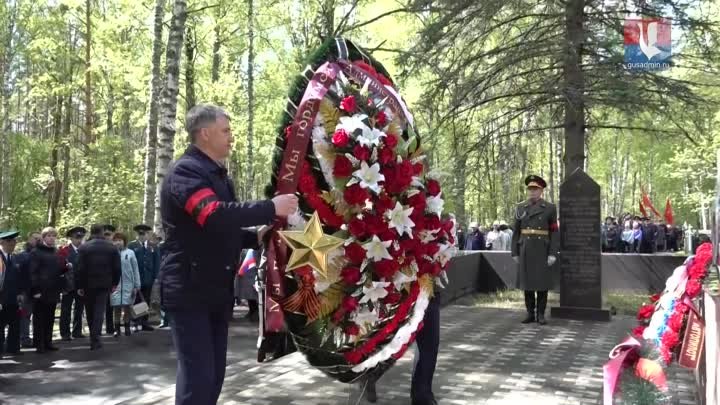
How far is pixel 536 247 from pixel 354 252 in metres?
6.14

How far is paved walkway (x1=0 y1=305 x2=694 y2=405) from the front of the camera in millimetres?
5520

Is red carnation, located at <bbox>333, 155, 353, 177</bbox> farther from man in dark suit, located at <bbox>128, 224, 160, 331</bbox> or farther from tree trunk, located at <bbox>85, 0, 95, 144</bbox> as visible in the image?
tree trunk, located at <bbox>85, 0, 95, 144</bbox>

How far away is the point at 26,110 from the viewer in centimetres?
3228

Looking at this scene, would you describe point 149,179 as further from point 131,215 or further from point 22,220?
point 22,220

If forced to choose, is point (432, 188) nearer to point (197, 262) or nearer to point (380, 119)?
point (380, 119)

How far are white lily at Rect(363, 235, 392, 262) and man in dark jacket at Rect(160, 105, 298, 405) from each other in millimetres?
854

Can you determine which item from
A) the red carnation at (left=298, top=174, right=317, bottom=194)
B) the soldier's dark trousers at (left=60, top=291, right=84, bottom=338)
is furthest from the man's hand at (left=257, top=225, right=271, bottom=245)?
the soldier's dark trousers at (left=60, top=291, right=84, bottom=338)

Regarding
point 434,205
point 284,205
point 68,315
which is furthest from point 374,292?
point 68,315

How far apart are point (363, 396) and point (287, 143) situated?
2.25m

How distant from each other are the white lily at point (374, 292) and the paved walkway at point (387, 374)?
1436 millimetres

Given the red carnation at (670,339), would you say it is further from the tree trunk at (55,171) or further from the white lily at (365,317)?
the tree trunk at (55,171)

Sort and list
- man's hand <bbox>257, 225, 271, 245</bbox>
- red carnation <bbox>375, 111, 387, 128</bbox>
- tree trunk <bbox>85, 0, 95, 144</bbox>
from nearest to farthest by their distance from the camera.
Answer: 1. man's hand <bbox>257, 225, 271, 245</bbox>
2. red carnation <bbox>375, 111, 387, 128</bbox>
3. tree trunk <bbox>85, 0, 95, 144</bbox>

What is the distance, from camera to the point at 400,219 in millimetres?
4297

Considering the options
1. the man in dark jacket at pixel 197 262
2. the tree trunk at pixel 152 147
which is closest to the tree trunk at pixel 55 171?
the tree trunk at pixel 152 147
